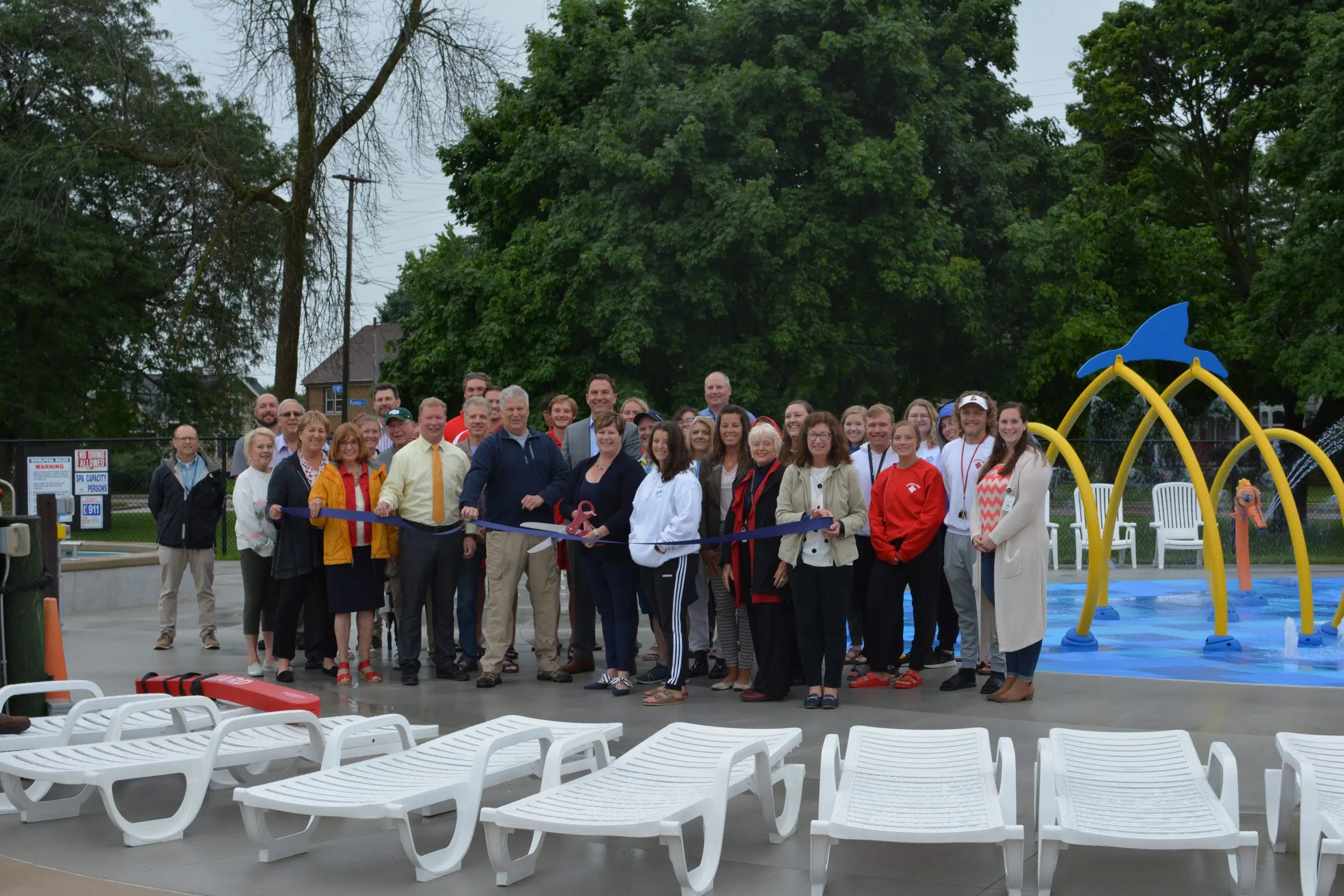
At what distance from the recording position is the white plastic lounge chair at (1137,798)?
442 cm

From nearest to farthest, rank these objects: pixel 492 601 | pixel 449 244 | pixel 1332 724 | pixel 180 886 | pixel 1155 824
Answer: pixel 1155 824 < pixel 180 886 < pixel 1332 724 < pixel 492 601 < pixel 449 244

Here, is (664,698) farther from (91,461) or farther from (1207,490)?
(91,461)

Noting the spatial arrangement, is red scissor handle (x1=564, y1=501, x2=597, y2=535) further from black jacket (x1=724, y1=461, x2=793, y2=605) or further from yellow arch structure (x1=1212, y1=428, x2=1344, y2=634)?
yellow arch structure (x1=1212, y1=428, x2=1344, y2=634)

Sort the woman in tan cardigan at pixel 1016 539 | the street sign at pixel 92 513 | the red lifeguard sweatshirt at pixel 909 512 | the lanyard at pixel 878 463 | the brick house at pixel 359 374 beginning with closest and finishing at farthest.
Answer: the woman in tan cardigan at pixel 1016 539 < the red lifeguard sweatshirt at pixel 909 512 < the lanyard at pixel 878 463 < the street sign at pixel 92 513 < the brick house at pixel 359 374

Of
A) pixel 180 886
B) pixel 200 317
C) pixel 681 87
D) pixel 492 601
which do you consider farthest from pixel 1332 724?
pixel 200 317

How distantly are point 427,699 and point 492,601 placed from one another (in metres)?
0.96

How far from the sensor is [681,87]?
23.8 meters

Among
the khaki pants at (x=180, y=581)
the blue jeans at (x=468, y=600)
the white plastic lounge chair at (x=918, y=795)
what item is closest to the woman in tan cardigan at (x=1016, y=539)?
the white plastic lounge chair at (x=918, y=795)

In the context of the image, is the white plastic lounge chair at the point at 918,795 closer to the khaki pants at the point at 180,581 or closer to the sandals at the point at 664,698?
the sandals at the point at 664,698

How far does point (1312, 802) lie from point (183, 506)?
980 centimetres

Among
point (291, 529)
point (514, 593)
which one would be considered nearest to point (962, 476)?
point (514, 593)

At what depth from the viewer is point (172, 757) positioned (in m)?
5.80

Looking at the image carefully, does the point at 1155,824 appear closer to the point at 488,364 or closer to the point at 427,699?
the point at 427,699

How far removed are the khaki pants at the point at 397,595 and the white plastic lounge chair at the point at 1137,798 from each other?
5.72 metres
